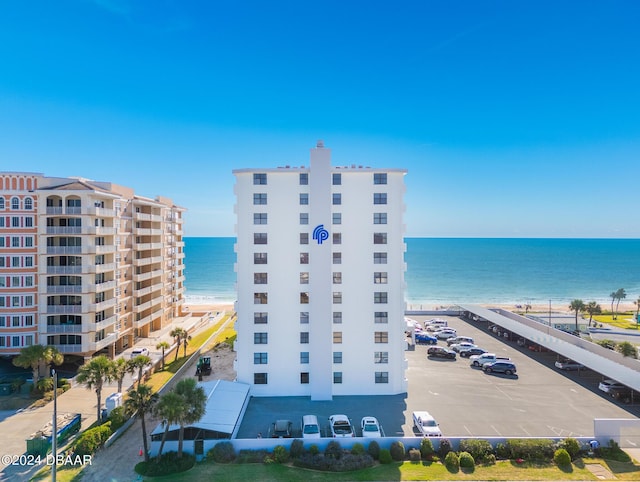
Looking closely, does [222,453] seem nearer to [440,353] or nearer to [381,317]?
[381,317]

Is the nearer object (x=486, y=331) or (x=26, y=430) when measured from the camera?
(x=26, y=430)

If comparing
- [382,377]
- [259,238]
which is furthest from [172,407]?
[382,377]

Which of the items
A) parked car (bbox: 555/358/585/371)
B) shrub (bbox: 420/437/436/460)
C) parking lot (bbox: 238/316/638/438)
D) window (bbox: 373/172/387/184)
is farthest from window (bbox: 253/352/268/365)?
parked car (bbox: 555/358/585/371)

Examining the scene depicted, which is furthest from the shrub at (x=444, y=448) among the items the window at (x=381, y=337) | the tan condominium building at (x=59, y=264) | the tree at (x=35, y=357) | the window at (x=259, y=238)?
the tan condominium building at (x=59, y=264)

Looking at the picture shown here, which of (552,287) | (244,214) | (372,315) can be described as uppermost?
(244,214)

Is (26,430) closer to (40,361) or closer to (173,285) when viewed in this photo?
(40,361)

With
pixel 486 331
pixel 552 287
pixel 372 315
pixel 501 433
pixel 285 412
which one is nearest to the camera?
pixel 501 433

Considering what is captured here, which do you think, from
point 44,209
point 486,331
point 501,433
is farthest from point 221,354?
point 486,331
